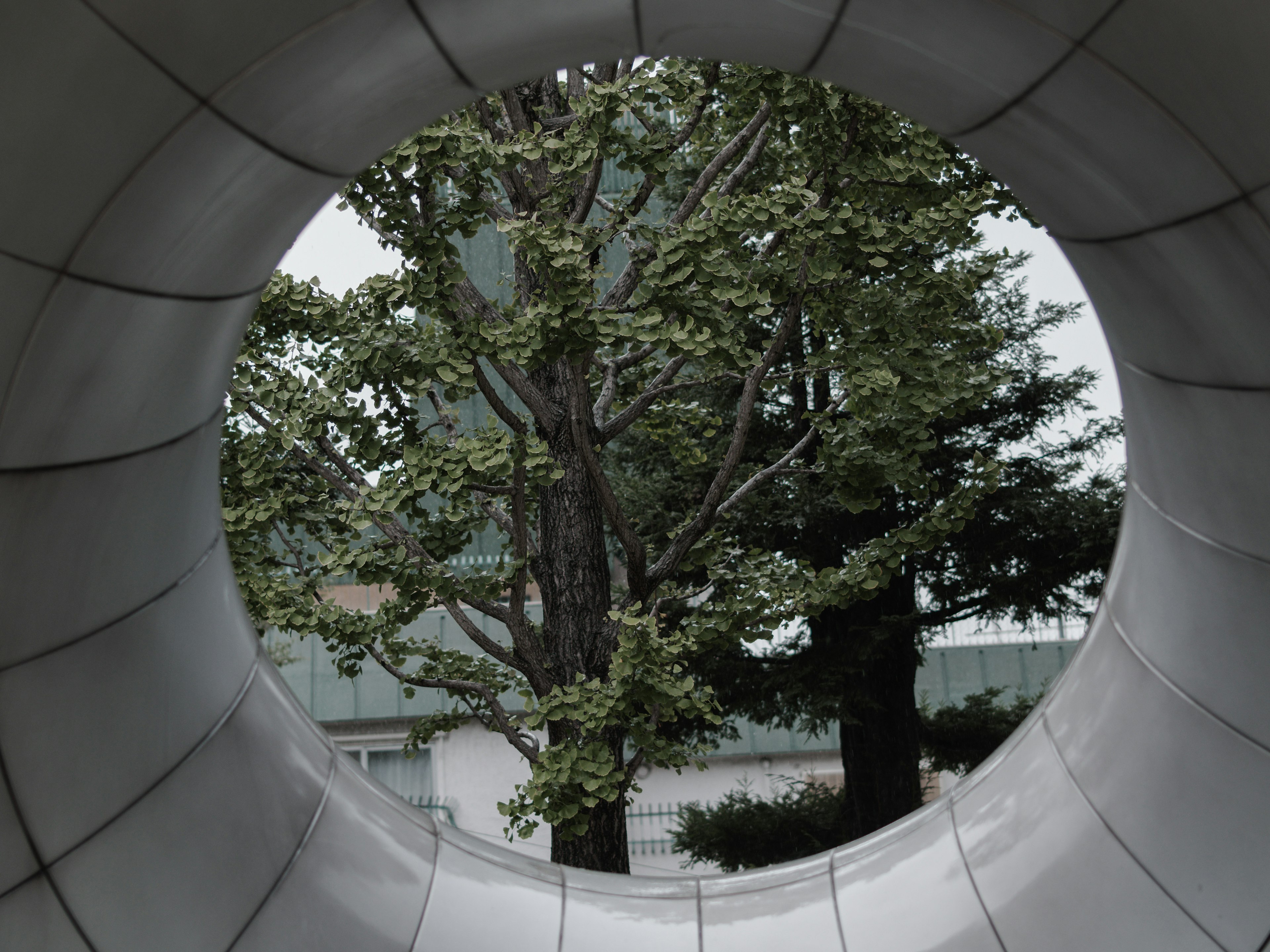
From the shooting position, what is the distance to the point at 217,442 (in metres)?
4.13

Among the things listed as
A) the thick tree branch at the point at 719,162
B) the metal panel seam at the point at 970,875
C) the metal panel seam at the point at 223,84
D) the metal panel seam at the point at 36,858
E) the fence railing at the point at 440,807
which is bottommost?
the fence railing at the point at 440,807

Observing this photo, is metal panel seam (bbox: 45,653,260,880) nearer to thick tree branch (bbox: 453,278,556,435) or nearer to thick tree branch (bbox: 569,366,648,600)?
thick tree branch (bbox: 569,366,648,600)

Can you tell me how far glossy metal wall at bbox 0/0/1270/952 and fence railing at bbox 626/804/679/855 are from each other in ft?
48.6

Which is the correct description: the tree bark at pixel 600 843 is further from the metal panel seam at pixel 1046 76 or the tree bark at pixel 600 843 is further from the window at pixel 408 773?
the window at pixel 408 773

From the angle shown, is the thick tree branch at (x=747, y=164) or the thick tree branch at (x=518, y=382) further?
the thick tree branch at (x=747, y=164)

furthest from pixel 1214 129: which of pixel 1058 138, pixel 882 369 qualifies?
pixel 882 369

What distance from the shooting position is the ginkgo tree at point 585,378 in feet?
24.2

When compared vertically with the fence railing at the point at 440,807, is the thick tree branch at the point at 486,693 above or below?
above

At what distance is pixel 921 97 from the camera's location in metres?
3.48

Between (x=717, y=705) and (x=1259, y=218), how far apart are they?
20.3 ft

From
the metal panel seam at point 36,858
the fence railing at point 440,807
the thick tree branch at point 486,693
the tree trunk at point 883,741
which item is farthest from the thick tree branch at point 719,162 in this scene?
the fence railing at point 440,807

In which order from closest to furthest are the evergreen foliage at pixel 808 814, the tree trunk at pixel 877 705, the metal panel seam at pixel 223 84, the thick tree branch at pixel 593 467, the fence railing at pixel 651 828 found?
the metal panel seam at pixel 223 84 < the thick tree branch at pixel 593 467 < the tree trunk at pixel 877 705 < the evergreen foliage at pixel 808 814 < the fence railing at pixel 651 828

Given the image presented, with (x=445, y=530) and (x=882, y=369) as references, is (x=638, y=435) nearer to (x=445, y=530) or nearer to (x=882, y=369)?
(x=445, y=530)

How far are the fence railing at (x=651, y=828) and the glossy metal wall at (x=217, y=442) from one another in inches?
583
